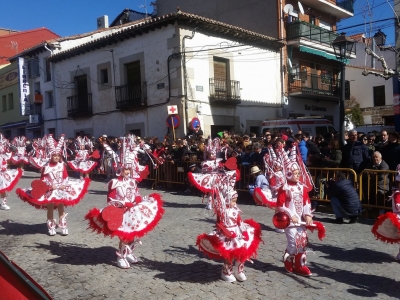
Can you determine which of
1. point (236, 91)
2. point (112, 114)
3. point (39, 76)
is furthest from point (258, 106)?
point (39, 76)

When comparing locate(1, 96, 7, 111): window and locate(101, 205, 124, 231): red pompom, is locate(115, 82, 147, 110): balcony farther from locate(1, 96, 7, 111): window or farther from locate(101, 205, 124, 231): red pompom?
locate(1, 96, 7, 111): window

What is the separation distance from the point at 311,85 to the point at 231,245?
70.7 ft

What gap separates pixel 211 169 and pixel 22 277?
8.14 m

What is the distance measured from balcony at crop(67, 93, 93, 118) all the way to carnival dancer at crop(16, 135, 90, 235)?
16033 mm

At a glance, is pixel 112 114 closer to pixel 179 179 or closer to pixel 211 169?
pixel 179 179

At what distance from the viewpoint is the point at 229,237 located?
215 inches

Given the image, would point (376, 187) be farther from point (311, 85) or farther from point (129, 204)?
point (311, 85)

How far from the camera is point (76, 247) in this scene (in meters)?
7.61

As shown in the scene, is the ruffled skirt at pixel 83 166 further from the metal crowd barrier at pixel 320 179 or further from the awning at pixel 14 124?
the awning at pixel 14 124

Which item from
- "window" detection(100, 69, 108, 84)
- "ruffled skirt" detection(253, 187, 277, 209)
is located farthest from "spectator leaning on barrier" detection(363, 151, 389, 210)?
"window" detection(100, 69, 108, 84)

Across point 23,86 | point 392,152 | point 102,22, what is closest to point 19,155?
point 23,86

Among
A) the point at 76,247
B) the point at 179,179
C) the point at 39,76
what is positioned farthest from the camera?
the point at 39,76

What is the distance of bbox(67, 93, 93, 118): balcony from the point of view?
80.0ft

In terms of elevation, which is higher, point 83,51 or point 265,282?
point 83,51
